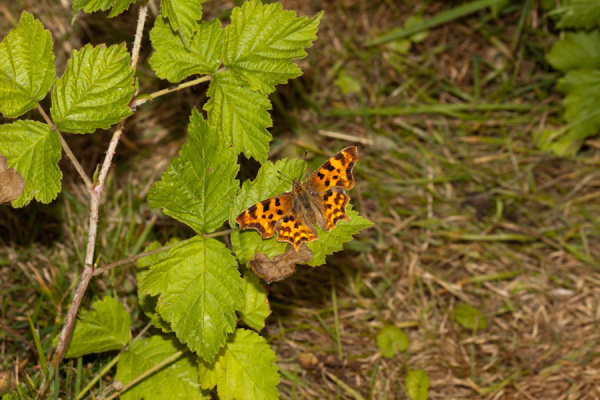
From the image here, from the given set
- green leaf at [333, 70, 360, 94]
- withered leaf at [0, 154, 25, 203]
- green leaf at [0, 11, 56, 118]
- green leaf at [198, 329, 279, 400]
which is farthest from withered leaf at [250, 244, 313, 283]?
green leaf at [333, 70, 360, 94]

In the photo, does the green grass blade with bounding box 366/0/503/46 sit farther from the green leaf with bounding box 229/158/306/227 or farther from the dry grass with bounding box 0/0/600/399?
the green leaf with bounding box 229/158/306/227

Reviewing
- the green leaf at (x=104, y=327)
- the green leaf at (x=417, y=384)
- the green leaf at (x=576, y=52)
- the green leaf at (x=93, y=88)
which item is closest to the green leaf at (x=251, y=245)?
the green leaf at (x=93, y=88)

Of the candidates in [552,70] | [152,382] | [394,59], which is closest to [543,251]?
[552,70]

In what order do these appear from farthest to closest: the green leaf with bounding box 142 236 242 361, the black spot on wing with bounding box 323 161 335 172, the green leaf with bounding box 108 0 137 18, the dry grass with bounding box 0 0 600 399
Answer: the dry grass with bounding box 0 0 600 399 → the black spot on wing with bounding box 323 161 335 172 → the green leaf with bounding box 108 0 137 18 → the green leaf with bounding box 142 236 242 361

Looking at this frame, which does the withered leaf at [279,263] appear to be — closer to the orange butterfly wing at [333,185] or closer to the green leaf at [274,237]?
the green leaf at [274,237]

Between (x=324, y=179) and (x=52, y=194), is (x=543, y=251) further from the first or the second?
(x=52, y=194)

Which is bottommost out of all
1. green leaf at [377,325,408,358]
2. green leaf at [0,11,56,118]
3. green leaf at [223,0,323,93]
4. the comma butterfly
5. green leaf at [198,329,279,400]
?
green leaf at [377,325,408,358]

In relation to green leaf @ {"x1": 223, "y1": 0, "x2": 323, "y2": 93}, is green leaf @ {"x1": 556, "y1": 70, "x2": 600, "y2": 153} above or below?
below
